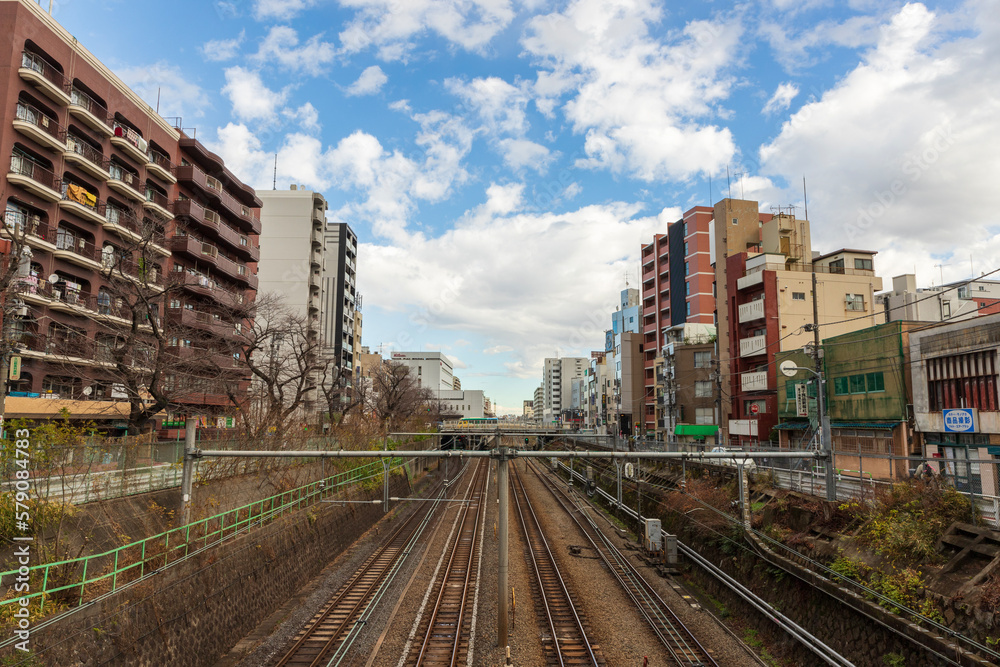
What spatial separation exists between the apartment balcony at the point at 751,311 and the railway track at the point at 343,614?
107ft

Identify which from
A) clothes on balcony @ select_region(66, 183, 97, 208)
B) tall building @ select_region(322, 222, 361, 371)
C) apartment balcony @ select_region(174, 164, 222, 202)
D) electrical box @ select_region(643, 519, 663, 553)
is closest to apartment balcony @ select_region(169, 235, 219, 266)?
apartment balcony @ select_region(174, 164, 222, 202)

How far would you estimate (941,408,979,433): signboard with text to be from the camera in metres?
23.4

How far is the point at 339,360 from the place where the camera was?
75.9 metres

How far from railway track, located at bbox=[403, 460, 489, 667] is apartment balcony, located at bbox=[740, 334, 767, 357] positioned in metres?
28.0

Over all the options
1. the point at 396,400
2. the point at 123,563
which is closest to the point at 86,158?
the point at 123,563

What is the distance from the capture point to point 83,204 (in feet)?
108

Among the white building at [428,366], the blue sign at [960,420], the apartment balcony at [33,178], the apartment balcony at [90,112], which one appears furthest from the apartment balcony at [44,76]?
the white building at [428,366]

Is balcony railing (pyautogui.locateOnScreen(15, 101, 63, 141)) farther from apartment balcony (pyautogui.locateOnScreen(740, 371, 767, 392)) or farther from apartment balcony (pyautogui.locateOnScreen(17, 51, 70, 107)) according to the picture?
apartment balcony (pyautogui.locateOnScreen(740, 371, 767, 392))

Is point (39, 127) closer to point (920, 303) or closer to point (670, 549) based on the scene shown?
point (670, 549)

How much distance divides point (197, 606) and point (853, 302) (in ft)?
153

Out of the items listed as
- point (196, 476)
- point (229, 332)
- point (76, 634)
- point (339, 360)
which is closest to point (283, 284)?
point (339, 360)

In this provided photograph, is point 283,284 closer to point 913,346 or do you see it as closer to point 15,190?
point 15,190

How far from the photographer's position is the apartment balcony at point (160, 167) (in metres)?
39.4

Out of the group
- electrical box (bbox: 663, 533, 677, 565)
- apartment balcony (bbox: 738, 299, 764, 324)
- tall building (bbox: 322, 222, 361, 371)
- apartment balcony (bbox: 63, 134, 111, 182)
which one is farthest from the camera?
tall building (bbox: 322, 222, 361, 371)
